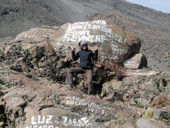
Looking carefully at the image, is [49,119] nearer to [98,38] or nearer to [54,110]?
[54,110]

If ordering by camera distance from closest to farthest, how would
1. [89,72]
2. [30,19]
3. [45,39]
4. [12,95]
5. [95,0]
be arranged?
[12,95], [89,72], [45,39], [30,19], [95,0]

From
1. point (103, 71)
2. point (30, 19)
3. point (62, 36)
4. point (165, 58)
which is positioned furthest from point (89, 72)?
point (30, 19)

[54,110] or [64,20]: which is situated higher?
[64,20]

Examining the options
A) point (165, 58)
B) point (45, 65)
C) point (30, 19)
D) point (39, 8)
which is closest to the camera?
point (45, 65)

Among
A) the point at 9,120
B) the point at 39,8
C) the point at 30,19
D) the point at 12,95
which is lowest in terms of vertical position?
the point at 9,120

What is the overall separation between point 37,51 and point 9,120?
4603 millimetres

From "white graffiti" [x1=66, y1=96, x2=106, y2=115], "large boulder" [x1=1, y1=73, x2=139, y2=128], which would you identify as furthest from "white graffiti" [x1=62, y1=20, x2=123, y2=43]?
"white graffiti" [x1=66, y1=96, x2=106, y2=115]

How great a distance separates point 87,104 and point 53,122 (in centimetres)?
121

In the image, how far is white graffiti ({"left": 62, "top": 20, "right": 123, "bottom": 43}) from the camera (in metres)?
9.77

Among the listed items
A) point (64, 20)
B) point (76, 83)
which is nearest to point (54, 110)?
point (76, 83)

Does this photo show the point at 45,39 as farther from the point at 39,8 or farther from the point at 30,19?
the point at 39,8

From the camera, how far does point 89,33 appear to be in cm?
989

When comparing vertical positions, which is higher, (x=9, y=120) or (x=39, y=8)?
(x=39, y=8)

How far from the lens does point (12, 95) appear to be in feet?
17.4
